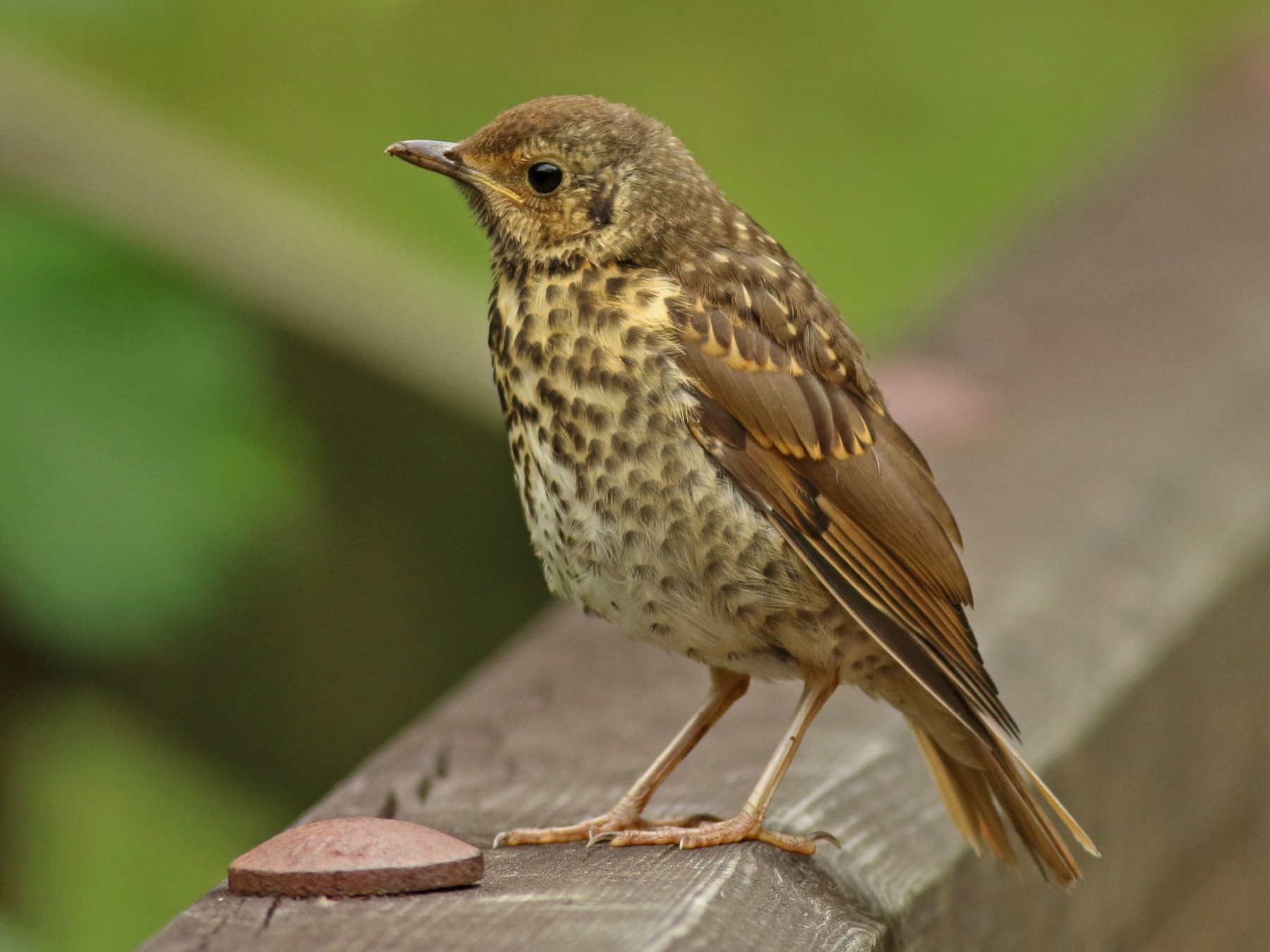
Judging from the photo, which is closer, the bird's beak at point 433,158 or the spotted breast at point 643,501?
the spotted breast at point 643,501

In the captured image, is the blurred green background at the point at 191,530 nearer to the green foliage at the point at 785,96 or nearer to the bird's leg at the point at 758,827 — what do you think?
the bird's leg at the point at 758,827

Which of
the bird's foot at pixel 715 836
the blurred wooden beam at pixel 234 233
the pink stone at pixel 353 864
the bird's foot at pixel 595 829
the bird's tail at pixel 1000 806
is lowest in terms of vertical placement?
the bird's tail at pixel 1000 806

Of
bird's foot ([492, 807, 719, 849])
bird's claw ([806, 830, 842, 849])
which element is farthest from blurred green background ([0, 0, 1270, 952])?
bird's claw ([806, 830, 842, 849])

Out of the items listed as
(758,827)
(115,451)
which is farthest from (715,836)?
(115,451)

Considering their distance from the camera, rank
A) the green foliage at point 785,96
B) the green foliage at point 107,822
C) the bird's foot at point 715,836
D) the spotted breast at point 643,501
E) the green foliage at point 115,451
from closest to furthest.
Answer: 1. the bird's foot at point 715,836
2. the spotted breast at point 643,501
3. the green foliage at point 115,451
4. the green foliage at point 107,822
5. the green foliage at point 785,96

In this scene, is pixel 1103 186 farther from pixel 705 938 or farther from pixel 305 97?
pixel 705 938

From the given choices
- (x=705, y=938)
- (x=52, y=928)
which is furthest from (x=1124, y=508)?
(x=52, y=928)

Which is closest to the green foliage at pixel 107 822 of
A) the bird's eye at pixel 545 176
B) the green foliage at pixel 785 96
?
the bird's eye at pixel 545 176

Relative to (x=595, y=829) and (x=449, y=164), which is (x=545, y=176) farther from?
(x=595, y=829)
